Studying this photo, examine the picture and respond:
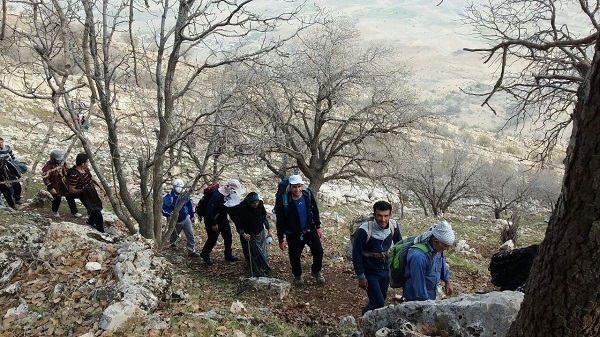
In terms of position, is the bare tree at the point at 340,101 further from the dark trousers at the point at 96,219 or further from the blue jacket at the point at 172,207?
the dark trousers at the point at 96,219

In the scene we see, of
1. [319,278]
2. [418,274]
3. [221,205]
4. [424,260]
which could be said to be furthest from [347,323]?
[221,205]

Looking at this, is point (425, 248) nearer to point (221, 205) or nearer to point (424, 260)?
point (424, 260)

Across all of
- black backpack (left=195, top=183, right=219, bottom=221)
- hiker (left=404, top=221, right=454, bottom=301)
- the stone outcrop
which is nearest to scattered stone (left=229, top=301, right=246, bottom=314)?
the stone outcrop

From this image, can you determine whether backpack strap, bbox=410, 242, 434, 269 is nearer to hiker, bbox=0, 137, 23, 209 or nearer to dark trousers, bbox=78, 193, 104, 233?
dark trousers, bbox=78, 193, 104, 233

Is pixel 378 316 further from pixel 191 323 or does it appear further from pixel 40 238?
pixel 40 238

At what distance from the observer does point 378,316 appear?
12.1ft

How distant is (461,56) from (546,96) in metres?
86.5

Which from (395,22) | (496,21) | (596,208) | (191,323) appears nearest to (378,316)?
(191,323)

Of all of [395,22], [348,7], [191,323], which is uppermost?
[348,7]

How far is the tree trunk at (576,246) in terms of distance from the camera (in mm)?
1793

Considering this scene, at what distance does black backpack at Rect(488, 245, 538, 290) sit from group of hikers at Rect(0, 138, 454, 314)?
58cm

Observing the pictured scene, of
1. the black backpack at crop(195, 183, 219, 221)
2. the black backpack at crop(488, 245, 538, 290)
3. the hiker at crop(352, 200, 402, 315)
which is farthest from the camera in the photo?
the black backpack at crop(195, 183, 219, 221)

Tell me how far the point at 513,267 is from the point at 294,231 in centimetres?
272

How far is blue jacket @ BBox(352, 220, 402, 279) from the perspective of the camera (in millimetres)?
4559
